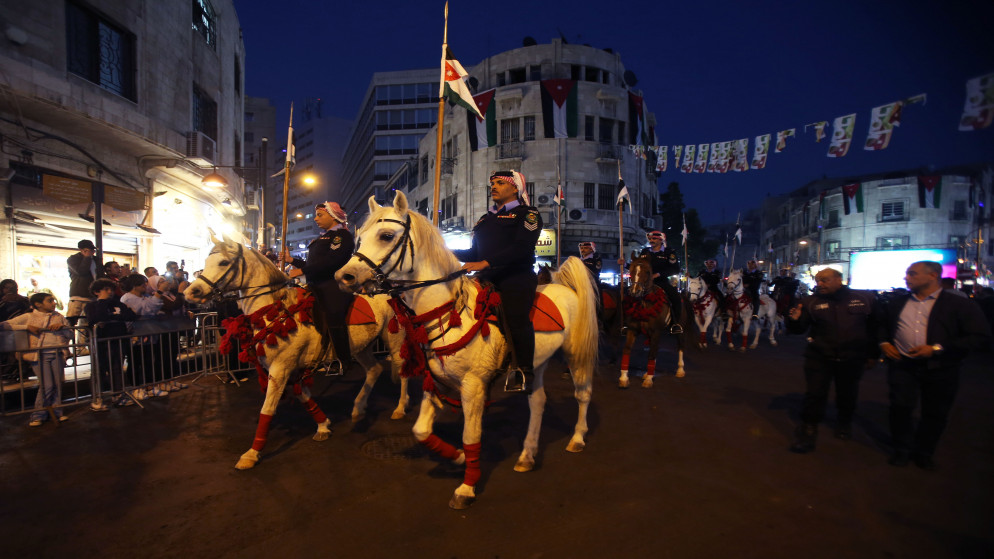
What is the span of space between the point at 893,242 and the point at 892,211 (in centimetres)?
308

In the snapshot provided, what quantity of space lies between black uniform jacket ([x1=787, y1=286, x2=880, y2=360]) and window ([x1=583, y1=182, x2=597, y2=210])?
2694cm

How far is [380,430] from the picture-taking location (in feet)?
18.8

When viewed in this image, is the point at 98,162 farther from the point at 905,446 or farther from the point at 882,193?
the point at 882,193

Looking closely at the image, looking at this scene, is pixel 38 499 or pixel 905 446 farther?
pixel 905 446

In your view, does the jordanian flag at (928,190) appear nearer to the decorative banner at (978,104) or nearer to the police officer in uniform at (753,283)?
the police officer in uniform at (753,283)

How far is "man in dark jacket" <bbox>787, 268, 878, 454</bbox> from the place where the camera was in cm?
508

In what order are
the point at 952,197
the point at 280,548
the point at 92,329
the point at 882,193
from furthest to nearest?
the point at 882,193
the point at 952,197
the point at 92,329
the point at 280,548

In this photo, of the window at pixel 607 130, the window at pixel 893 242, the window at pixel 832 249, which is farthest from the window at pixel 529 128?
the window at pixel 832 249

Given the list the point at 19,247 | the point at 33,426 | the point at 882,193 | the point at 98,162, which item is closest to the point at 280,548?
the point at 33,426

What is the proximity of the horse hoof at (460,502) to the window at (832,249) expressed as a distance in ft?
191

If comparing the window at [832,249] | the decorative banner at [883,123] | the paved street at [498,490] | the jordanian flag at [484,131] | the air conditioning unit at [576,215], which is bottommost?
the paved street at [498,490]

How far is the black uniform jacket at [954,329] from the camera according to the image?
421cm

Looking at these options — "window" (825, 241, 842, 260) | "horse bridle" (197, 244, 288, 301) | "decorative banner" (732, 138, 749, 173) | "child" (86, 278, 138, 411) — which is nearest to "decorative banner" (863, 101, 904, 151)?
"decorative banner" (732, 138, 749, 173)

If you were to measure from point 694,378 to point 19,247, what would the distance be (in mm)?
15674
